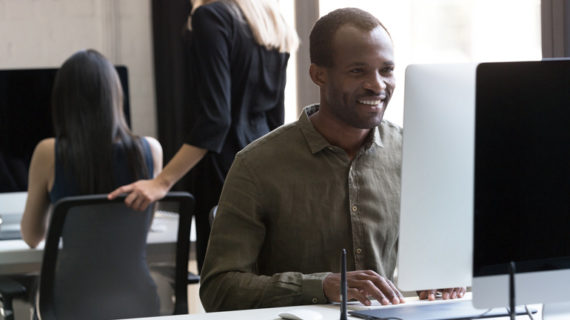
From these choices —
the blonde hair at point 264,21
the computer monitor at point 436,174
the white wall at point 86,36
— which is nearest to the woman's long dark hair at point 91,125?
the blonde hair at point 264,21

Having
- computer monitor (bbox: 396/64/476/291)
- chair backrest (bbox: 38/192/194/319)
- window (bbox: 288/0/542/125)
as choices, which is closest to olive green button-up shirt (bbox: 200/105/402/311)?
computer monitor (bbox: 396/64/476/291)

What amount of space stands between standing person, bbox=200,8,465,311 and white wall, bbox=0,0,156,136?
8.81 feet

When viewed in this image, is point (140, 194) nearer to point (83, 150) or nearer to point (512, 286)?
point (83, 150)

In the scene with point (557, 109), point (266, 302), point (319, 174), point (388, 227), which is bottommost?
point (266, 302)

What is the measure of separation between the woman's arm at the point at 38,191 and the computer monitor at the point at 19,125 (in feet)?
2.28

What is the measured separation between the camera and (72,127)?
7.64 ft

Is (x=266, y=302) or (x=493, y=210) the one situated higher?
(x=493, y=210)

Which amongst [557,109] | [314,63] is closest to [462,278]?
[557,109]

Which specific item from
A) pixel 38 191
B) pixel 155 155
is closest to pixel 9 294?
pixel 38 191

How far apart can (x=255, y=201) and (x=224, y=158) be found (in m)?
0.76

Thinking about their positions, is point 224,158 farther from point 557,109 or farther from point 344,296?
point 557,109

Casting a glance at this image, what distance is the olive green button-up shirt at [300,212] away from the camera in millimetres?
1539

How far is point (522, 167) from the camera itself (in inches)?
44.8

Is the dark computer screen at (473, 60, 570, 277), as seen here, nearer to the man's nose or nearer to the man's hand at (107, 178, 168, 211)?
the man's nose
